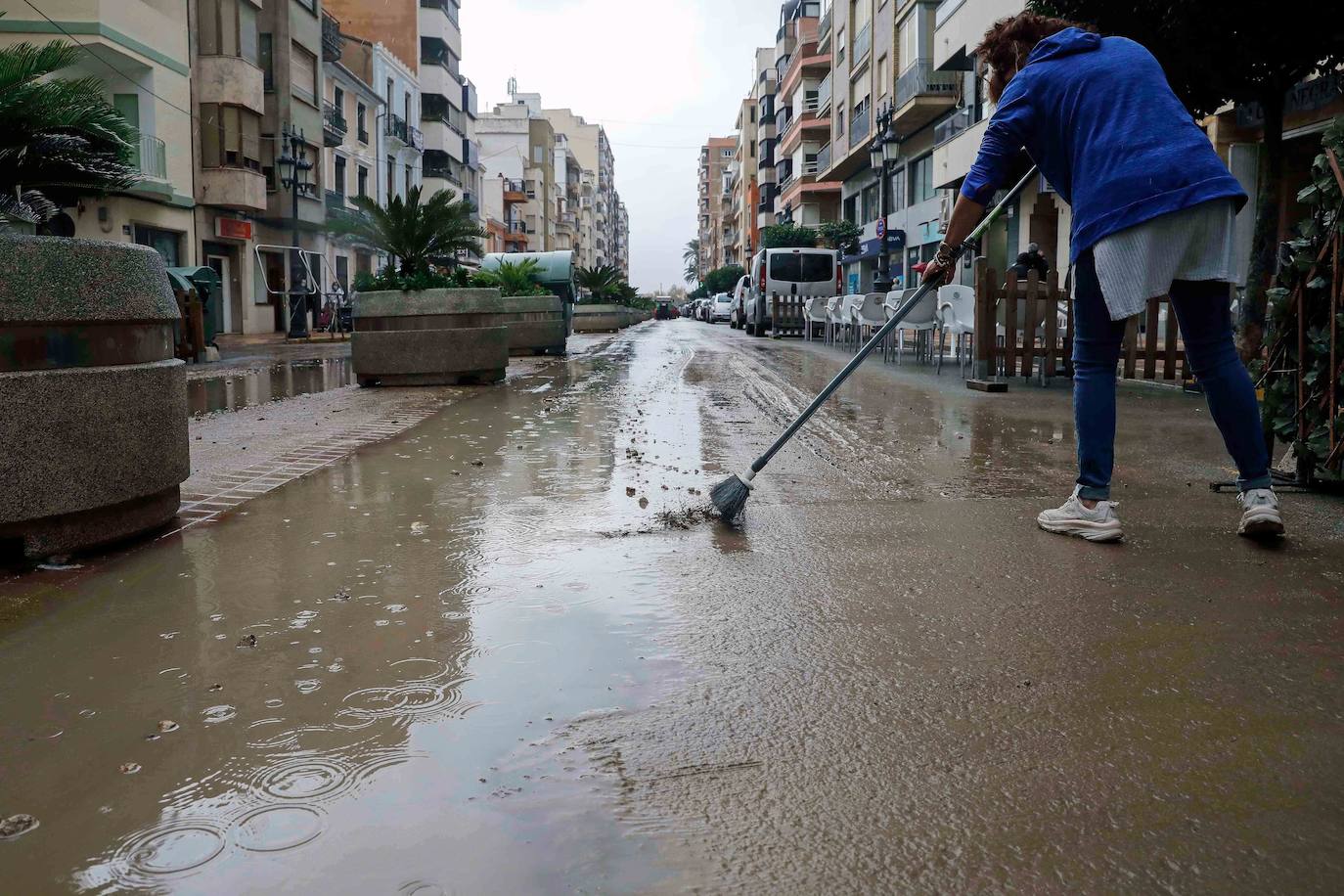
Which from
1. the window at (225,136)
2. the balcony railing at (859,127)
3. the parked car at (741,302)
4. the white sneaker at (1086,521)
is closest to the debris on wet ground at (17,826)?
the white sneaker at (1086,521)

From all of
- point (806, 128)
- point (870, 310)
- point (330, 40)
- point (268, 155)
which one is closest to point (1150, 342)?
point (870, 310)

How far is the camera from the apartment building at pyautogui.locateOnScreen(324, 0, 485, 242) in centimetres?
5853

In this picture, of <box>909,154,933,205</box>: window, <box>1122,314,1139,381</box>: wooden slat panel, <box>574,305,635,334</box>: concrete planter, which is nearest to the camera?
<box>1122,314,1139,381</box>: wooden slat panel

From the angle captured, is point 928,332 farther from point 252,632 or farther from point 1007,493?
point 252,632

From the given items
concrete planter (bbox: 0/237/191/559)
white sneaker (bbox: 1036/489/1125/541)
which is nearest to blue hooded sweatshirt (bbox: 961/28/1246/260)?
white sneaker (bbox: 1036/489/1125/541)

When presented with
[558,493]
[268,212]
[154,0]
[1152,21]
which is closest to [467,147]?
[268,212]

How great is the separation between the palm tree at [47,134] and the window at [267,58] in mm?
34721

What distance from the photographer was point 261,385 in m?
13.1

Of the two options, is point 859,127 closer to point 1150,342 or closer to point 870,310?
point 870,310

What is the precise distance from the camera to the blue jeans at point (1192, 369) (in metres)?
4.23

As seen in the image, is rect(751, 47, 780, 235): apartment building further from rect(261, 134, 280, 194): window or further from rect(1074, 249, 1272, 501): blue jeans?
rect(1074, 249, 1272, 501): blue jeans

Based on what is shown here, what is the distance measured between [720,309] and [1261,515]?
55.8 metres

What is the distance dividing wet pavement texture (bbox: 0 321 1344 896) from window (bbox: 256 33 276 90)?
119ft

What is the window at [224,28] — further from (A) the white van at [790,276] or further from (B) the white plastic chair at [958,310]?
(B) the white plastic chair at [958,310]
